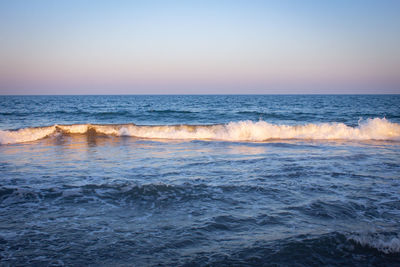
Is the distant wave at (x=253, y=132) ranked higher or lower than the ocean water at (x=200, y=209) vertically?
higher

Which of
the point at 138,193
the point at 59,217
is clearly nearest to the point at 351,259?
the point at 138,193

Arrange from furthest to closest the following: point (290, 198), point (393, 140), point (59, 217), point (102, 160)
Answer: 1. point (393, 140)
2. point (102, 160)
3. point (290, 198)
4. point (59, 217)

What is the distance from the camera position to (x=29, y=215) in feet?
13.7

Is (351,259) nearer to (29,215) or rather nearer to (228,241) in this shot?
(228,241)

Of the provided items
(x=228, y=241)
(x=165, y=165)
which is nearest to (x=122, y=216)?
(x=228, y=241)

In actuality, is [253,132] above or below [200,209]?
above

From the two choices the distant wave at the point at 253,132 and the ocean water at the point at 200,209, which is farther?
the distant wave at the point at 253,132

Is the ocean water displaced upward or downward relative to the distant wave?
downward

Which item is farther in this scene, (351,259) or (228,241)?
(228,241)

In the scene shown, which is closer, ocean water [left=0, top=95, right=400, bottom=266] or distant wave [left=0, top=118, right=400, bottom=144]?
ocean water [left=0, top=95, right=400, bottom=266]

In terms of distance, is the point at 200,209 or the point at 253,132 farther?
the point at 253,132

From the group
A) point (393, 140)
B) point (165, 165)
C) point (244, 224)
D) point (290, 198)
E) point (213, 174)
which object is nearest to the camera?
point (244, 224)

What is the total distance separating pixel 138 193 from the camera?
513 centimetres

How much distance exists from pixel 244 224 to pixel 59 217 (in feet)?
8.80
